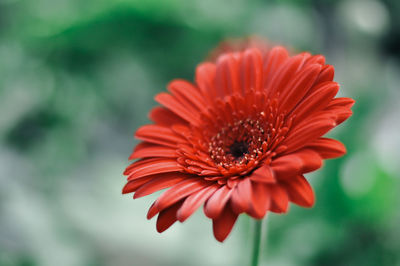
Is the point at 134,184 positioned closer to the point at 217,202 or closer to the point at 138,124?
the point at 217,202

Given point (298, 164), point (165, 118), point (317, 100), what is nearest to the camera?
point (298, 164)

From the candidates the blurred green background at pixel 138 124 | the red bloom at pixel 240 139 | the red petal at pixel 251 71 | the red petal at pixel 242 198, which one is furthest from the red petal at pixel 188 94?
the blurred green background at pixel 138 124

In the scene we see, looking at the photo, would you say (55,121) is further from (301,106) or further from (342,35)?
(342,35)

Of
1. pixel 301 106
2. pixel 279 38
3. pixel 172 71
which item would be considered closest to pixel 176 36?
pixel 172 71

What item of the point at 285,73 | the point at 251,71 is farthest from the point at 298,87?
the point at 251,71

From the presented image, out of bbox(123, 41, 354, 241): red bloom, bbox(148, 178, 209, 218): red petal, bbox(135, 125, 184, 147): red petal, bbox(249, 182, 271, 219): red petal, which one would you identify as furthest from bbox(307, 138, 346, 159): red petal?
bbox(135, 125, 184, 147): red petal

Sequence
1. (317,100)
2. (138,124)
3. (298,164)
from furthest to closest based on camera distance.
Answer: (138,124) < (317,100) < (298,164)

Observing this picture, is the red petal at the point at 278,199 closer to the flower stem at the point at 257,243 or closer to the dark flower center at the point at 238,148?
the flower stem at the point at 257,243
